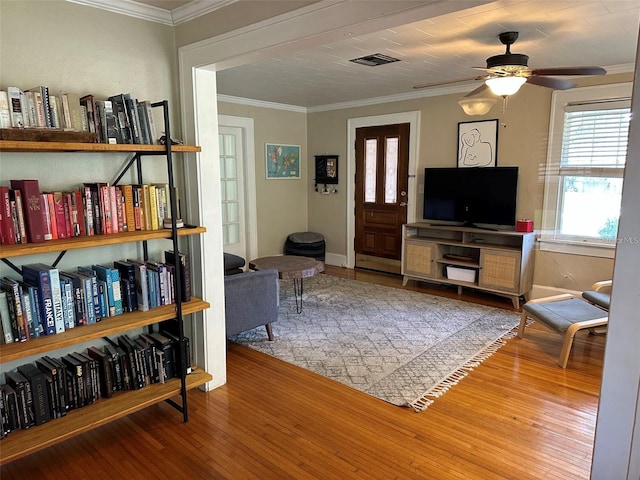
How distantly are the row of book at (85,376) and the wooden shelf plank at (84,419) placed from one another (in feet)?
0.13

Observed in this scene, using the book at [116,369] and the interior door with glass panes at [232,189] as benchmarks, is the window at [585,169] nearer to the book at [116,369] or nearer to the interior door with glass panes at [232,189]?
the interior door with glass panes at [232,189]

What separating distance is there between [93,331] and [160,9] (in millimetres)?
1815

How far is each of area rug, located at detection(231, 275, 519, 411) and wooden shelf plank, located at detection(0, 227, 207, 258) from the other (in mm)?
1434

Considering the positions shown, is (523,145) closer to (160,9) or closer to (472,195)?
(472,195)

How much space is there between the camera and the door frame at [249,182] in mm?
5887

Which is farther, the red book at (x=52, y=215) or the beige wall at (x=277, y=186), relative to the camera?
the beige wall at (x=277, y=186)

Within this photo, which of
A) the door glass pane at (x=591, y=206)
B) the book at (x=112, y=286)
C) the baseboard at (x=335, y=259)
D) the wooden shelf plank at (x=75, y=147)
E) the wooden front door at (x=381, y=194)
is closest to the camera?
the wooden shelf plank at (x=75, y=147)

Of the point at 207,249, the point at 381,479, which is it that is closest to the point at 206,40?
the point at 207,249

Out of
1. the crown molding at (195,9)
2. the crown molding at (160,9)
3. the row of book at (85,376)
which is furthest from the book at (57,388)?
the crown molding at (195,9)

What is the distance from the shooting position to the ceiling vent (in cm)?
361

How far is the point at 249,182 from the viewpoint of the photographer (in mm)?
6031

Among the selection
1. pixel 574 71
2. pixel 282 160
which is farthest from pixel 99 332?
pixel 282 160

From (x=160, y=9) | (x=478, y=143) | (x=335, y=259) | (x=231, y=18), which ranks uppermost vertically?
(x=160, y=9)

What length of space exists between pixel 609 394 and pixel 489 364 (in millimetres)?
2001
